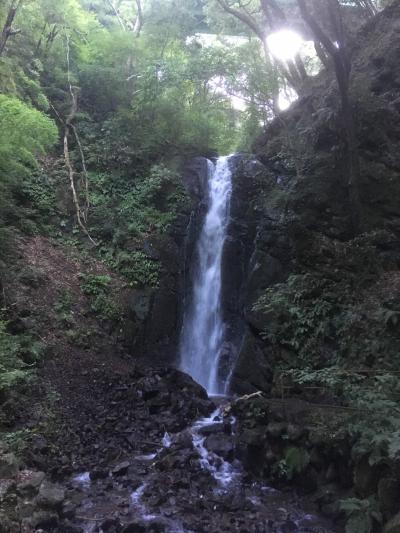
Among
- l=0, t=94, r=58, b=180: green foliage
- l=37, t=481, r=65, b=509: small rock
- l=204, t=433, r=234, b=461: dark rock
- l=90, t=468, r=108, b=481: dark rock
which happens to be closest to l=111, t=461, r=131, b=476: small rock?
l=90, t=468, r=108, b=481: dark rock

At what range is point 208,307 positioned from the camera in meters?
13.2

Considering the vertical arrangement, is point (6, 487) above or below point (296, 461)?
above

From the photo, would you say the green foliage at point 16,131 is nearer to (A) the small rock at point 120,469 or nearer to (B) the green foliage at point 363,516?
(A) the small rock at point 120,469

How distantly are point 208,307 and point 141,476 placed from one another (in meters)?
6.60

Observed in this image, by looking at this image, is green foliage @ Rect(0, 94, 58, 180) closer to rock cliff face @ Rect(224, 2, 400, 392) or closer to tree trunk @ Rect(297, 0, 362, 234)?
rock cliff face @ Rect(224, 2, 400, 392)

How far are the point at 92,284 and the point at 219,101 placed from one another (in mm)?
10649

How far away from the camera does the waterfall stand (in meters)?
12.3

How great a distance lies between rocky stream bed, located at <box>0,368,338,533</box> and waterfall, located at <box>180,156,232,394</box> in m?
2.47

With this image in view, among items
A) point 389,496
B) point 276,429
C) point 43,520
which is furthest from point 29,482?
point 389,496

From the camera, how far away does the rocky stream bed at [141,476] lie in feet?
18.5

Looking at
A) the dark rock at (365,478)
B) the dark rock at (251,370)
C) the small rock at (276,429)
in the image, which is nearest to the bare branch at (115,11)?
the dark rock at (251,370)

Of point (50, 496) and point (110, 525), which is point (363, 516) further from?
point (50, 496)

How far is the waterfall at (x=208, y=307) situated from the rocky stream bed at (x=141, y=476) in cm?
247

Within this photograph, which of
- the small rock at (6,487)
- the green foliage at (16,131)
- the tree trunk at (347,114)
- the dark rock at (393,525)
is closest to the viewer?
the dark rock at (393,525)
